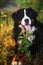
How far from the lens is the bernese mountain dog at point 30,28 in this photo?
1583mm

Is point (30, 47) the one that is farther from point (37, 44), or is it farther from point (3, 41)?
point (3, 41)

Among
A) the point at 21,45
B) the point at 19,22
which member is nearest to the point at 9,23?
the point at 19,22

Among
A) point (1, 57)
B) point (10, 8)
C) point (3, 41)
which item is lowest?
point (1, 57)

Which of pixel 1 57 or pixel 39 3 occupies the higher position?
pixel 39 3

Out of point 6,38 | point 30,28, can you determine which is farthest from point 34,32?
point 6,38

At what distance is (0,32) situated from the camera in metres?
1.61

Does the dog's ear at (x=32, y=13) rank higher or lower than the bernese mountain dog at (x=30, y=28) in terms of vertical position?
higher

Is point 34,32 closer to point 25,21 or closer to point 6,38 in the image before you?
point 25,21

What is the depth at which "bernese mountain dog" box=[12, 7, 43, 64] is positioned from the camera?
1583 mm

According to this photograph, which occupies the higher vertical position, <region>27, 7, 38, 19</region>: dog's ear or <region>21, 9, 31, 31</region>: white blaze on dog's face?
<region>27, 7, 38, 19</region>: dog's ear

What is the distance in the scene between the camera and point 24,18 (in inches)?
61.8

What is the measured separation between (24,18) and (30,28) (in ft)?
0.28

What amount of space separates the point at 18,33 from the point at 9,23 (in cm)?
10

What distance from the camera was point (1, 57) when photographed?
62.7 inches
